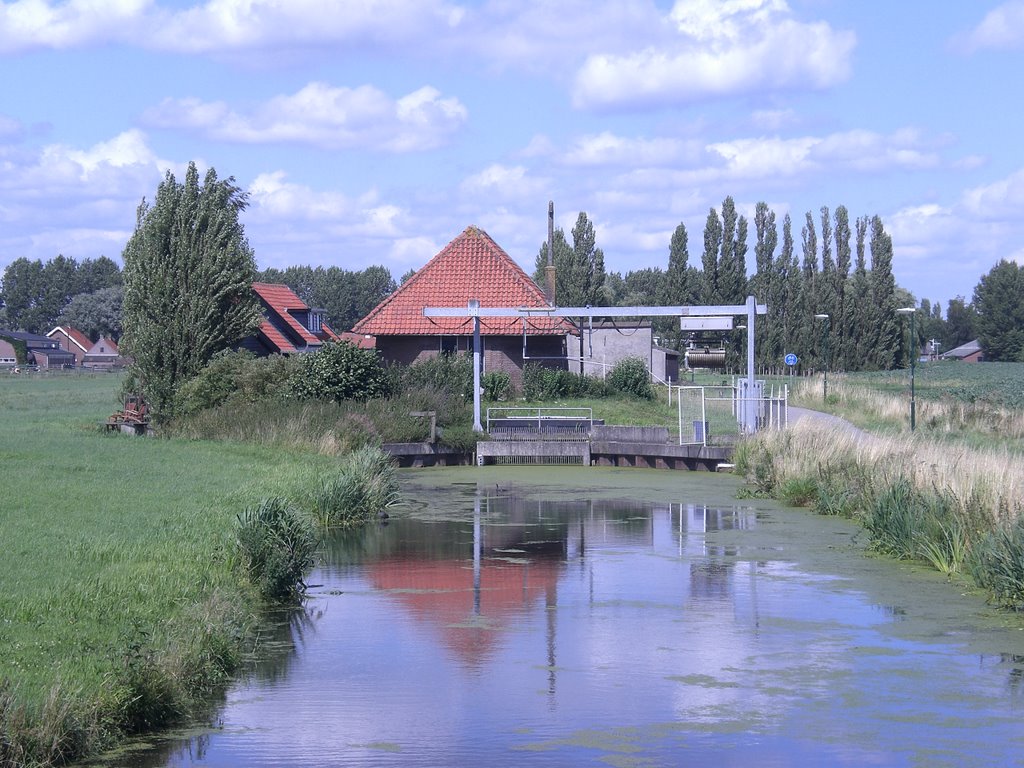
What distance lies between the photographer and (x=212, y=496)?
19969 mm

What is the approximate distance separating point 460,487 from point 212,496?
871cm

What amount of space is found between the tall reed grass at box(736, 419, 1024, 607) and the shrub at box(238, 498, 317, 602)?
7949 mm

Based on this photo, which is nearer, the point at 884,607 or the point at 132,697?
the point at 132,697

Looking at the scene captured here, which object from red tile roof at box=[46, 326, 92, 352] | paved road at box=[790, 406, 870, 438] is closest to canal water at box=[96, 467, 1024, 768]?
paved road at box=[790, 406, 870, 438]

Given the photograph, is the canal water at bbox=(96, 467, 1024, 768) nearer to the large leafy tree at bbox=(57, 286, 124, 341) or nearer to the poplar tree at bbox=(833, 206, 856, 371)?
the poplar tree at bbox=(833, 206, 856, 371)

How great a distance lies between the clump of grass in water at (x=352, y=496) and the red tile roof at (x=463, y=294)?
64.6 feet

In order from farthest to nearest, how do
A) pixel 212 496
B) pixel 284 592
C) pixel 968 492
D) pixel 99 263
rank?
pixel 99 263 < pixel 212 496 < pixel 968 492 < pixel 284 592

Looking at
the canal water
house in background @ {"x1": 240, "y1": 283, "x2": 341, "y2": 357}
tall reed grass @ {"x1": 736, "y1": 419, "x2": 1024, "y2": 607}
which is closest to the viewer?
the canal water

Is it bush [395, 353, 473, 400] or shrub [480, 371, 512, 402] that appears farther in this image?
shrub [480, 371, 512, 402]

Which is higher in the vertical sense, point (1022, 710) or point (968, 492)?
point (968, 492)

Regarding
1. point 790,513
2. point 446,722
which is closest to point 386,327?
point 790,513

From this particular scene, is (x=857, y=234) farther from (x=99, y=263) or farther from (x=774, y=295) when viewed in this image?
(x=99, y=263)

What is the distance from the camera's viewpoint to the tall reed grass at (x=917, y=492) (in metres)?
15.1

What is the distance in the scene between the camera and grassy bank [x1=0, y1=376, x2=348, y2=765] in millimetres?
8570
